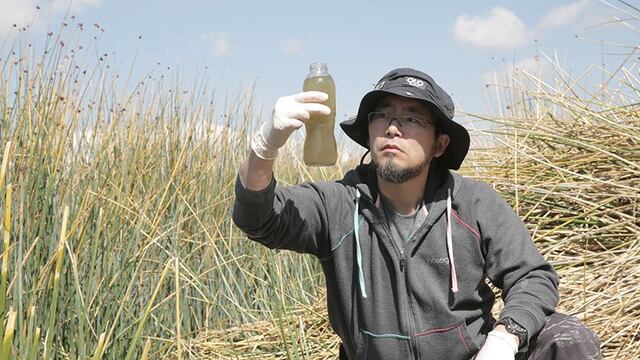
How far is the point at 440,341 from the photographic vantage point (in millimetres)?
2348

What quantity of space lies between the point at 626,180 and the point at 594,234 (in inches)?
13.7

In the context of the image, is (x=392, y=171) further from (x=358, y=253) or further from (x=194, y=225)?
(x=194, y=225)

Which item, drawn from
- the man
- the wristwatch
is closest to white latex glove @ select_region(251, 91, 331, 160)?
the man

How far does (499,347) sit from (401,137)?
→ 0.70m

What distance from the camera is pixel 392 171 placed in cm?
233

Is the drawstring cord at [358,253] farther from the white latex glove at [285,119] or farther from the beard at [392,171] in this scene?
the white latex glove at [285,119]

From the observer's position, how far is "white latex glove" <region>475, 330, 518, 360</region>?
6.82 ft

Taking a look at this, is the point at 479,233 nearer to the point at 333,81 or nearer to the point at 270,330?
the point at 333,81

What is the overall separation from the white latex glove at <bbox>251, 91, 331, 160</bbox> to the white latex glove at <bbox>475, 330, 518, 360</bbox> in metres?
0.79

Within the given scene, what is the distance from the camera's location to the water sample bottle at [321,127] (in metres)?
2.46

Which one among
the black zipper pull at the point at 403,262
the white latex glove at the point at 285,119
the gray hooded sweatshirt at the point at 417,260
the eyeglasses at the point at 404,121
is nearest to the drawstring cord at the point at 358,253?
the gray hooded sweatshirt at the point at 417,260

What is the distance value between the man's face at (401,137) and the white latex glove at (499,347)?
0.55 meters

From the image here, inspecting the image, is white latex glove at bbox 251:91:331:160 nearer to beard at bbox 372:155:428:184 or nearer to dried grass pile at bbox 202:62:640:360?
beard at bbox 372:155:428:184

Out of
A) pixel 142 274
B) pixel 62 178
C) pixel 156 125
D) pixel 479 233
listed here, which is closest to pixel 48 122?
pixel 62 178
